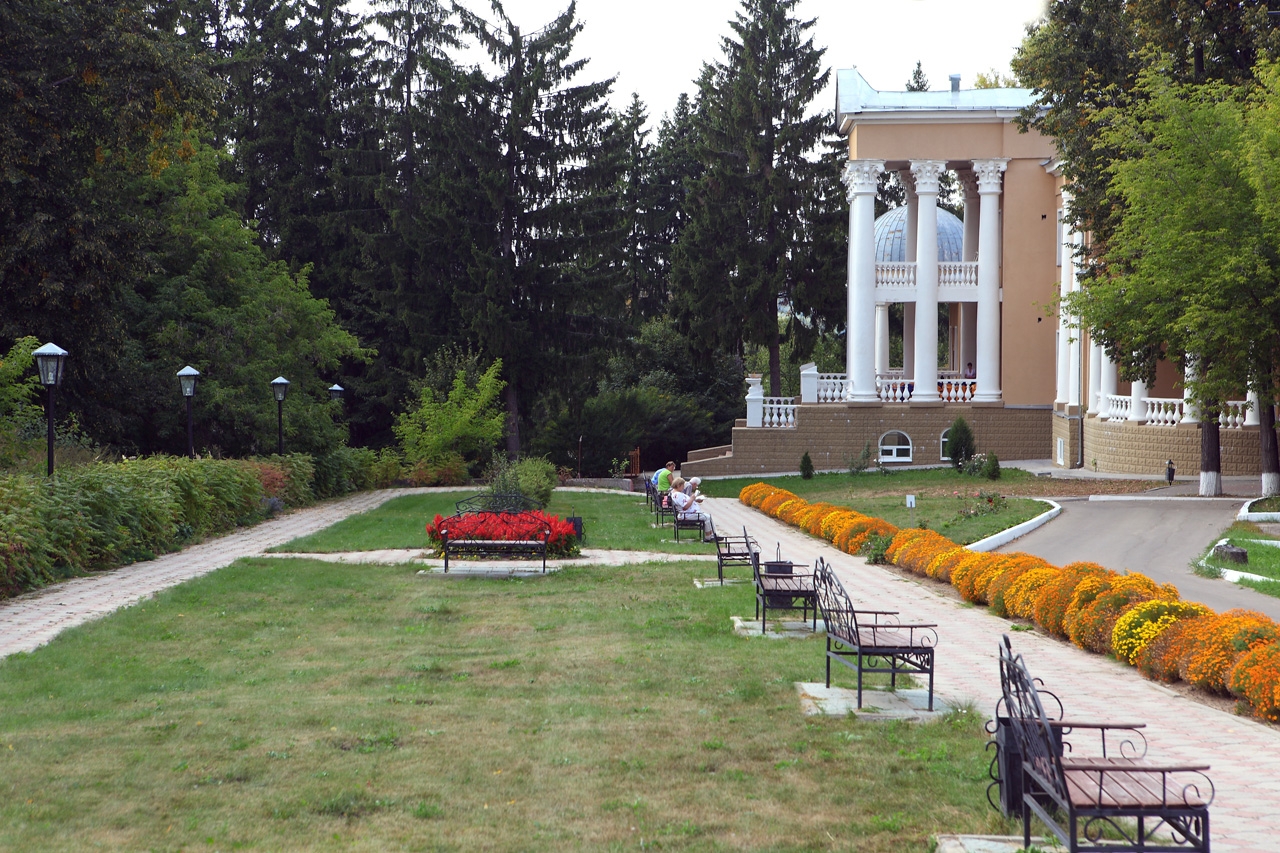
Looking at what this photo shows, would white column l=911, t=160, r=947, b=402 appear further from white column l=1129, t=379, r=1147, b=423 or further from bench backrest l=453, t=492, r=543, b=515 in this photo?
bench backrest l=453, t=492, r=543, b=515

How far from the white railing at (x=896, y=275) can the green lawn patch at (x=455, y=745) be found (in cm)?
2876

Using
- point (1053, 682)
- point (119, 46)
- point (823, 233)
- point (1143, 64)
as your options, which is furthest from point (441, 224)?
point (1053, 682)

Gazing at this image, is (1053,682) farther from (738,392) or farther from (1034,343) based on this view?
(738,392)

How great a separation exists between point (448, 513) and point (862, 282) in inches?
716

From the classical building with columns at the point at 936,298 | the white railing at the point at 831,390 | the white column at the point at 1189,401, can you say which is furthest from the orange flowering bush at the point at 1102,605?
the white railing at the point at 831,390

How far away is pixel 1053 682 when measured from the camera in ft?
29.6

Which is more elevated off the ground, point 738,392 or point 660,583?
point 738,392

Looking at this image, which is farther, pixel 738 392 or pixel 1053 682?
pixel 738 392

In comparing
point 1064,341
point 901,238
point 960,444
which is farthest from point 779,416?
point 901,238

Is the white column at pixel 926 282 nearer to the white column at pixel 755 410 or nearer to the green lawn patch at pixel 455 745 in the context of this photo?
the white column at pixel 755 410

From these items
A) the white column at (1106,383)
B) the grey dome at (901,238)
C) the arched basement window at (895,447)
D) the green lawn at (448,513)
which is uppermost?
the grey dome at (901,238)

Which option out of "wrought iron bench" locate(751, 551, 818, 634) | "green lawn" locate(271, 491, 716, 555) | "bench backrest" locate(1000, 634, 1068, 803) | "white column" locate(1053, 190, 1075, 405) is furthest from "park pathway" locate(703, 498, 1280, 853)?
"white column" locate(1053, 190, 1075, 405)

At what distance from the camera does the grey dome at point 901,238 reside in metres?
41.6

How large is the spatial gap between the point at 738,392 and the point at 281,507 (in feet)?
90.0
